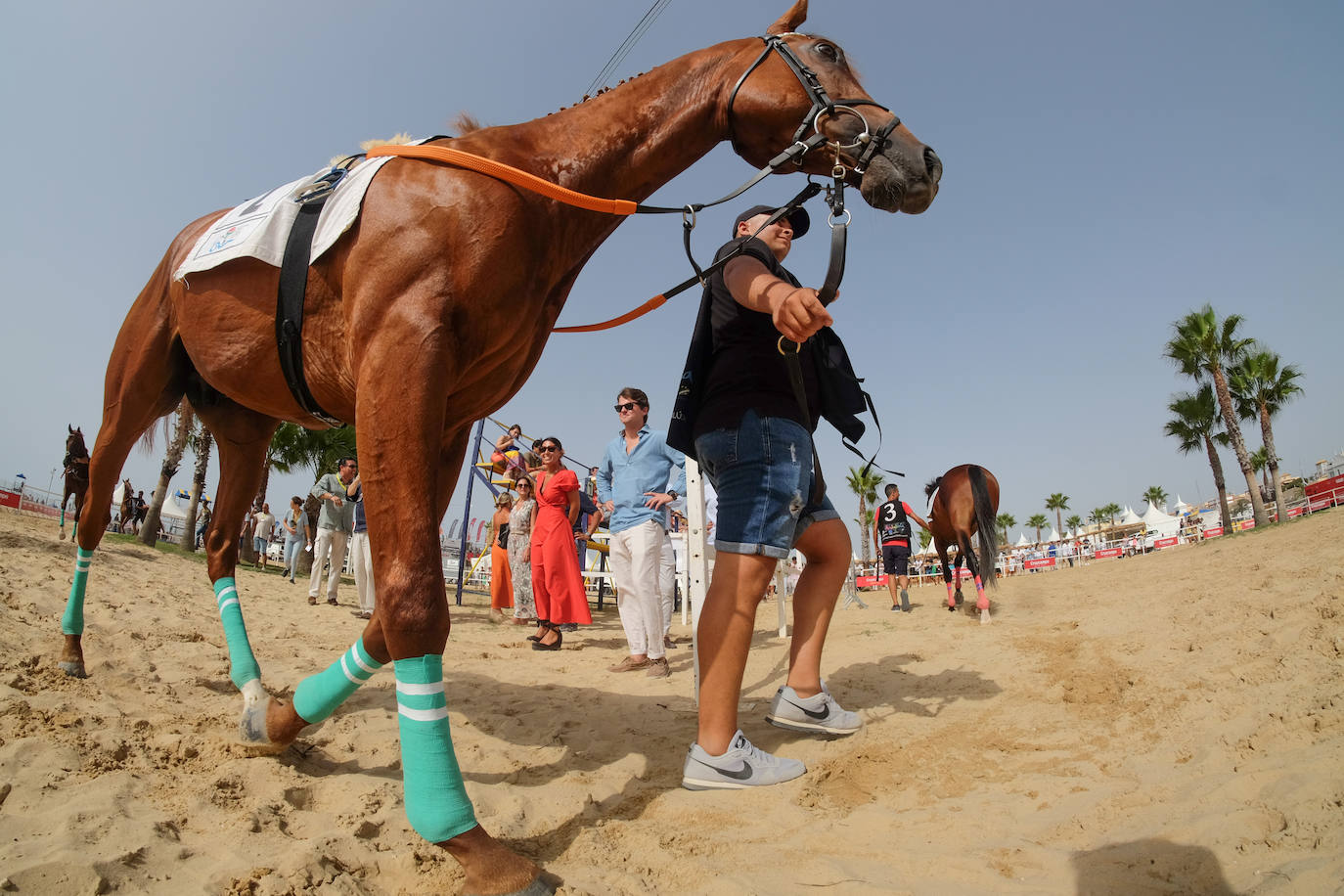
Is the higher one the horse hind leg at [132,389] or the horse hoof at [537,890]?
the horse hind leg at [132,389]

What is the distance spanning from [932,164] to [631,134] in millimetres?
1082

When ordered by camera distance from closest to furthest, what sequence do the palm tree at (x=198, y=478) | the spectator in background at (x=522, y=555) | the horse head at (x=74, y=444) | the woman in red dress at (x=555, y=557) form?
the woman in red dress at (x=555, y=557) → the spectator in background at (x=522, y=555) → the horse head at (x=74, y=444) → the palm tree at (x=198, y=478)

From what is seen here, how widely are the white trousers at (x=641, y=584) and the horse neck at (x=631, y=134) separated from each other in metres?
3.88

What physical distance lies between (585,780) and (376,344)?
181 centimetres

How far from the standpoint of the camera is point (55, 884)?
1.50m

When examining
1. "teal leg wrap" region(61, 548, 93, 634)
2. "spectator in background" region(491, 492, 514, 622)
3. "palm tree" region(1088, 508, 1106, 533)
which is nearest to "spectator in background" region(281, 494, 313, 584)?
"spectator in background" region(491, 492, 514, 622)

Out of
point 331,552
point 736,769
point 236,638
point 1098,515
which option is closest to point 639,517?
point 236,638

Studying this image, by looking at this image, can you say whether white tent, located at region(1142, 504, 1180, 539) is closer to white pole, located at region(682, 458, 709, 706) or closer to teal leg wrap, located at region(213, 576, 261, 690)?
white pole, located at region(682, 458, 709, 706)

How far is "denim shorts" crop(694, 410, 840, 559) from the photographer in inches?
109

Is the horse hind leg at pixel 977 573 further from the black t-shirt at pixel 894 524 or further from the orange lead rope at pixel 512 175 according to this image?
the orange lead rope at pixel 512 175

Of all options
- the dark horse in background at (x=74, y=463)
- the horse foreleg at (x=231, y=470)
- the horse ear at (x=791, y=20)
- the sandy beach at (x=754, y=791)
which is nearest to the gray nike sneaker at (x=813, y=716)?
the sandy beach at (x=754, y=791)

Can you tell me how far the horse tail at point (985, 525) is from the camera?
390 inches

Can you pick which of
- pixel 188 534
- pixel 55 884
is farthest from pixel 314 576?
pixel 188 534

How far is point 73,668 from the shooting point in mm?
3119
